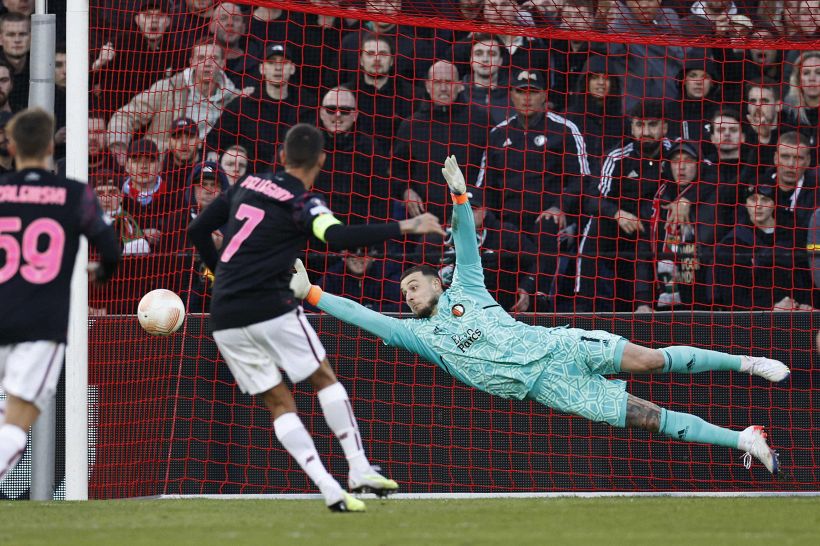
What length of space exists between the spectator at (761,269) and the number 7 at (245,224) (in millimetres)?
4295

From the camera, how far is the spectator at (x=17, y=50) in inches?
428

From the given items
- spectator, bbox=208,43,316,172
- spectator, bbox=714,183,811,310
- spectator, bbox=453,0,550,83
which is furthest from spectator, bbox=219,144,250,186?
spectator, bbox=714,183,811,310

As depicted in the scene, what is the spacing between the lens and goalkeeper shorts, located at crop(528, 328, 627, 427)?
8.45 metres

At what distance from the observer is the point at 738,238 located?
9969mm

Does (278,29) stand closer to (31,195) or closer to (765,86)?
(765,86)

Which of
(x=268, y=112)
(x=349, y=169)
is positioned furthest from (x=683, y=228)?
(x=268, y=112)

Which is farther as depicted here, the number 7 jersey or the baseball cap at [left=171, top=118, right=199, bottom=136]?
the baseball cap at [left=171, top=118, right=199, bottom=136]

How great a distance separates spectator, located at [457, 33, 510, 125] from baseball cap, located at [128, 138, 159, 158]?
95.2 inches

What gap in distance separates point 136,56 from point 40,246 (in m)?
4.23

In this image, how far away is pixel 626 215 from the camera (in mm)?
10156

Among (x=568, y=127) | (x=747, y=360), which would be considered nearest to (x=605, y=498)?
(x=747, y=360)

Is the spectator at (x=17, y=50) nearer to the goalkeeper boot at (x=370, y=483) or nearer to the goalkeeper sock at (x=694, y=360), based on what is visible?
the goalkeeper boot at (x=370, y=483)

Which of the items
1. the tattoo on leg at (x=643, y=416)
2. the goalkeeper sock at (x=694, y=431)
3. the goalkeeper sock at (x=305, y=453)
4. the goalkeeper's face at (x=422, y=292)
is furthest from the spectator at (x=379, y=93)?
the goalkeeper sock at (x=305, y=453)

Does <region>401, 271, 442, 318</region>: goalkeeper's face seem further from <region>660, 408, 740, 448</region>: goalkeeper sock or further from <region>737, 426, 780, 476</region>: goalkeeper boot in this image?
<region>737, 426, 780, 476</region>: goalkeeper boot
